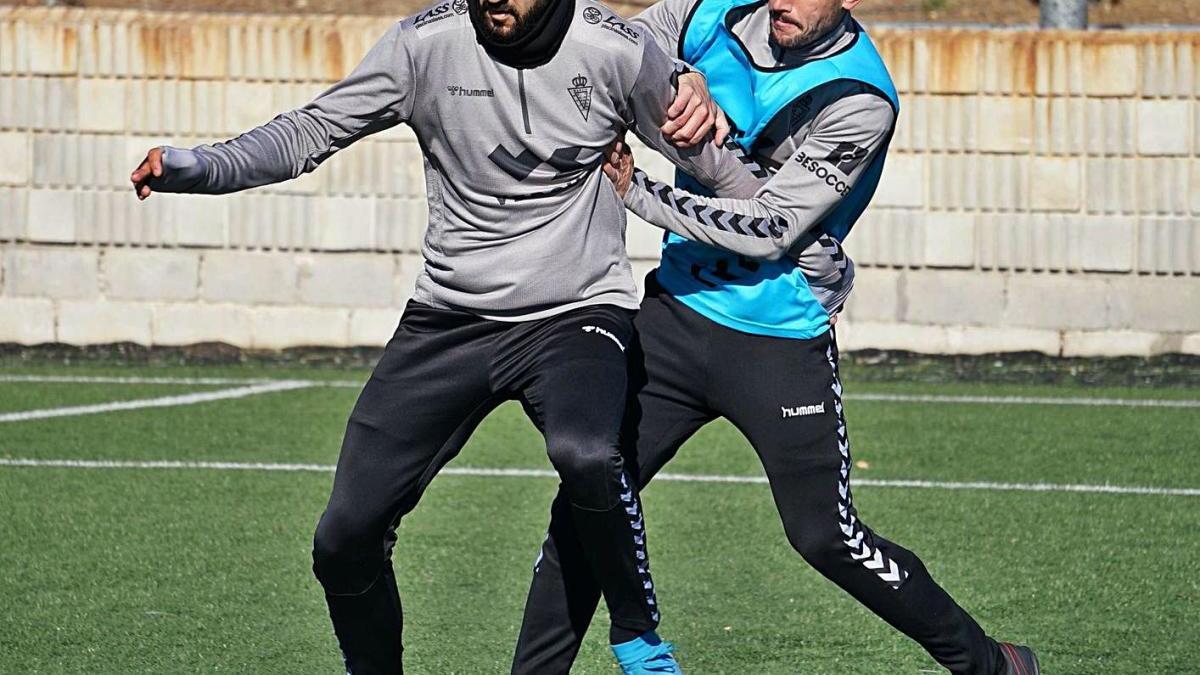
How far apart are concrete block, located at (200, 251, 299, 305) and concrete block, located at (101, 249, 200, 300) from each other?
0.08 metres

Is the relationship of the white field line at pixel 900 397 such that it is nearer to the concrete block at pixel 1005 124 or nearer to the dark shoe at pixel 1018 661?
the concrete block at pixel 1005 124

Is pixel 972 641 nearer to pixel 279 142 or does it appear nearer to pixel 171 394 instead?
pixel 279 142

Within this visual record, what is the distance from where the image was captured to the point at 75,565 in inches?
259

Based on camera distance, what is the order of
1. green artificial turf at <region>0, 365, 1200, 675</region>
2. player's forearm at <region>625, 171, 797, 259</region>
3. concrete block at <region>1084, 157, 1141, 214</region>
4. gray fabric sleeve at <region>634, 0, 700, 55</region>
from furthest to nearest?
concrete block at <region>1084, 157, 1141, 214</region> < green artificial turf at <region>0, 365, 1200, 675</region> < gray fabric sleeve at <region>634, 0, 700, 55</region> < player's forearm at <region>625, 171, 797, 259</region>

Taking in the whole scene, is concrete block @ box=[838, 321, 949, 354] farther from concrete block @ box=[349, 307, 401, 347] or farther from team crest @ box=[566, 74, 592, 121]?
team crest @ box=[566, 74, 592, 121]

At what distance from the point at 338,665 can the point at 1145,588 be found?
2.73 meters

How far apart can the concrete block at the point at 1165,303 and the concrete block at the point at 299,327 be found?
496 centimetres

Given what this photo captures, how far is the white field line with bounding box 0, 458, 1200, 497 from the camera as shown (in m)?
8.11

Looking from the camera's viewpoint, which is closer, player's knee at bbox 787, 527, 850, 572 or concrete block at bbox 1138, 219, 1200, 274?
player's knee at bbox 787, 527, 850, 572

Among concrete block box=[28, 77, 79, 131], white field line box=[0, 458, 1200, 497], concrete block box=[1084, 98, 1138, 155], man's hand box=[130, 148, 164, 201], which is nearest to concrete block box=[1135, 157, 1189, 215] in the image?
concrete block box=[1084, 98, 1138, 155]

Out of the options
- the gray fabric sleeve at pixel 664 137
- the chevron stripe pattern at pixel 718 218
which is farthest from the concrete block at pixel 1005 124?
the chevron stripe pattern at pixel 718 218

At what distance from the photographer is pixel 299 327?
40.1 ft

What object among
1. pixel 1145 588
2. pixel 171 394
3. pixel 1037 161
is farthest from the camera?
pixel 1037 161

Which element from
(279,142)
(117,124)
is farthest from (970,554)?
(117,124)
